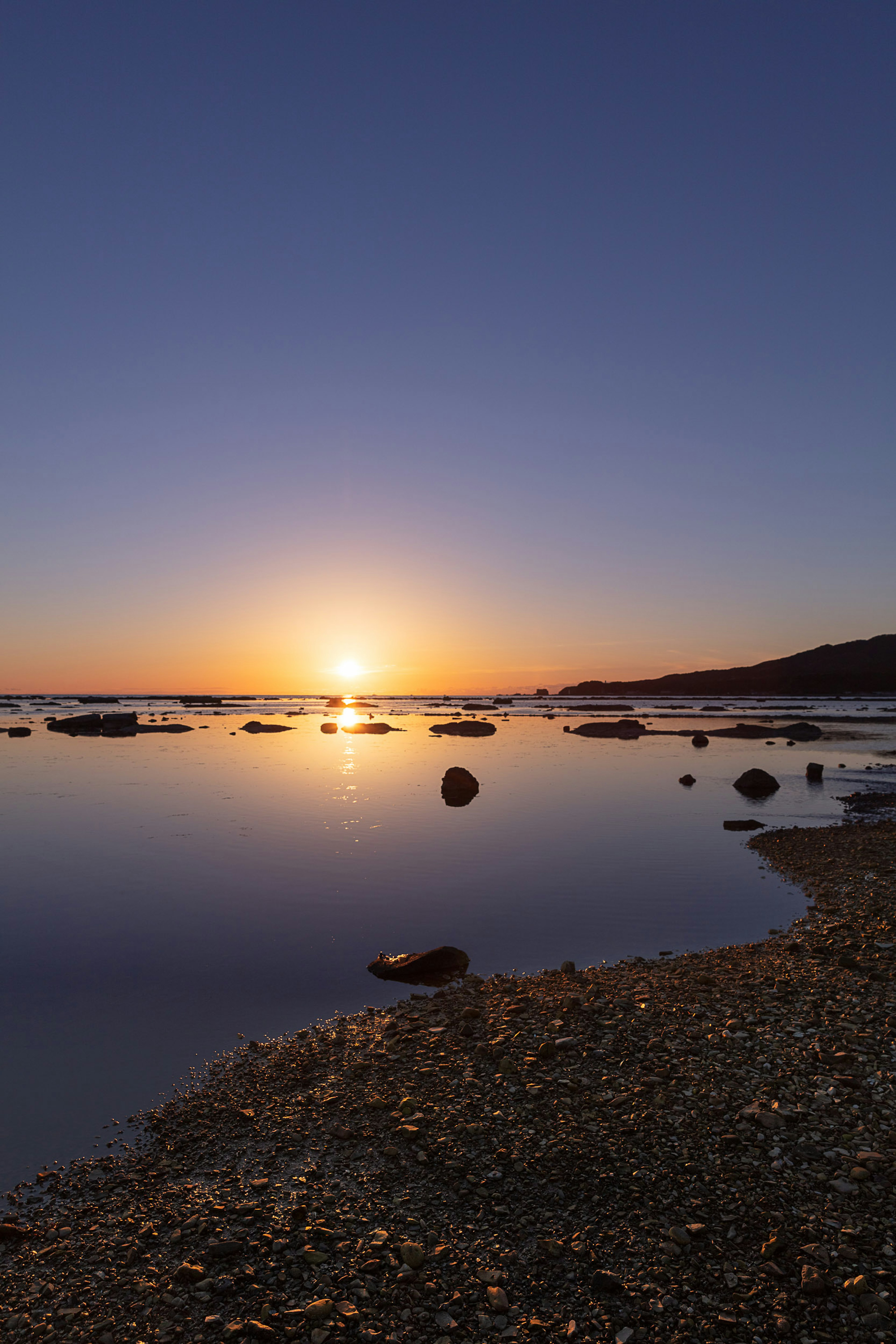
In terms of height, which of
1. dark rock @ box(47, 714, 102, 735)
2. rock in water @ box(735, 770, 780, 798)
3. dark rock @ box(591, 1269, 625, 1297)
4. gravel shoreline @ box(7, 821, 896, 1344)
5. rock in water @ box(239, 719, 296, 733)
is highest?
dark rock @ box(47, 714, 102, 735)

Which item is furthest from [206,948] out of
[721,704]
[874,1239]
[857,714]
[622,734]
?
[721,704]

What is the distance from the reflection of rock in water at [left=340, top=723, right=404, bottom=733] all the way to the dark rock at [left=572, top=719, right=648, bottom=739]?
21.3 meters

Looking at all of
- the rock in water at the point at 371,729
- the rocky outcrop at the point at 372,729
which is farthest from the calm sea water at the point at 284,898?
the rock in water at the point at 371,729

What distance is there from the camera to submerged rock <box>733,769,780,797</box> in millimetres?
34125

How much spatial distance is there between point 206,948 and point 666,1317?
34.9 ft

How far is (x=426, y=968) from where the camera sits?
12188mm

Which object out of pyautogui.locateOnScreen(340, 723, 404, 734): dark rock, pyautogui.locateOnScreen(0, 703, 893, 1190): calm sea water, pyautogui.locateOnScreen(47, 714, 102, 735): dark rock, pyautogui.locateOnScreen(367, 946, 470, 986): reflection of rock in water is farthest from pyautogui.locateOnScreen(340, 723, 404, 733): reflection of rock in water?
pyautogui.locateOnScreen(367, 946, 470, 986): reflection of rock in water

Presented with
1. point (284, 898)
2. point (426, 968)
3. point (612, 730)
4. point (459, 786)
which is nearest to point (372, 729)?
point (612, 730)

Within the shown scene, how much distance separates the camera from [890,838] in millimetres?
21453

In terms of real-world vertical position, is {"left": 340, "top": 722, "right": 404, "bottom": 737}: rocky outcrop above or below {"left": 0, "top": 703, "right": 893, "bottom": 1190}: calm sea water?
above

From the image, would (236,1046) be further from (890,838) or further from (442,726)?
(442,726)

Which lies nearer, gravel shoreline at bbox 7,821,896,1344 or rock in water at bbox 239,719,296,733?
gravel shoreline at bbox 7,821,896,1344

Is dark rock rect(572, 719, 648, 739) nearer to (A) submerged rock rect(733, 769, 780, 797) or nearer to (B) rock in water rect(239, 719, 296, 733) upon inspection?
(B) rock in water rect(239, 719, 296, 733)

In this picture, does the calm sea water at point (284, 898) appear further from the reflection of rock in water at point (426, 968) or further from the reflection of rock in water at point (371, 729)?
the reflection of rock in water at point (371, 729)
